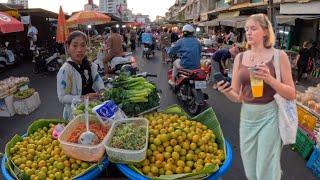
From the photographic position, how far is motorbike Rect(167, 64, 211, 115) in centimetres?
851

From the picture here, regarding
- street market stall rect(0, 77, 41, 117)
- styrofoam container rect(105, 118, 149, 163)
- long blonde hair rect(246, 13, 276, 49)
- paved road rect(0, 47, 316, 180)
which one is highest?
long blonde hair rect(246, 13, 276, 49)

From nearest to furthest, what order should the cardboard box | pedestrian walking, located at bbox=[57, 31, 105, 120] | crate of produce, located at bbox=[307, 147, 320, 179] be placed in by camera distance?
1. pedestrian walking, located at bbox=[57, 31, 105, 120]
2. crate of produce, located at bbox=[307, 147, 320, 179]
3. the cardboard box

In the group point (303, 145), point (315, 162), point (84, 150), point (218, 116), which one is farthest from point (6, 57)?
point (84, 150)

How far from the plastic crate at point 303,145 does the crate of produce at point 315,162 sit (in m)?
0.32

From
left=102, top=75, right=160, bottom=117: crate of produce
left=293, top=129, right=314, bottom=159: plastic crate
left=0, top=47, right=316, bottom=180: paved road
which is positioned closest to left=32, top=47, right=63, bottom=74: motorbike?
left=0, top=47, right=316, bottom=180: paved road

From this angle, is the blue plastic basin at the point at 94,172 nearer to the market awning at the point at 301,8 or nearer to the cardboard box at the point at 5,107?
the cardboard box at the point at 5,107

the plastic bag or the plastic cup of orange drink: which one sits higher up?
the plastic cup of orange drink

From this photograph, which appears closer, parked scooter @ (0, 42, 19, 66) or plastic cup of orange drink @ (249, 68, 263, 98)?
plastic cup of orange drink @ (249, 68, 263, 98)

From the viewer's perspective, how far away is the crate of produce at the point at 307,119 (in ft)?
19.9

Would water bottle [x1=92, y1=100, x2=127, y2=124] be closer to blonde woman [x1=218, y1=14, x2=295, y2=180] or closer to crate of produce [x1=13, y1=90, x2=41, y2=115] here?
blonde woman [x1=218, y1=14, x2=295, y2=180]

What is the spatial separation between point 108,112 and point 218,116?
5.42 m

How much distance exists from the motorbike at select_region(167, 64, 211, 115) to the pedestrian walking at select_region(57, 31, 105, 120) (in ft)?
13.8

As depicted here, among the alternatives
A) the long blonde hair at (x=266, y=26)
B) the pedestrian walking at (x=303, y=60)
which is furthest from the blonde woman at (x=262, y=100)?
the pedestrian walking at (x=303, y=60)

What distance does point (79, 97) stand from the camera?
443 cm
